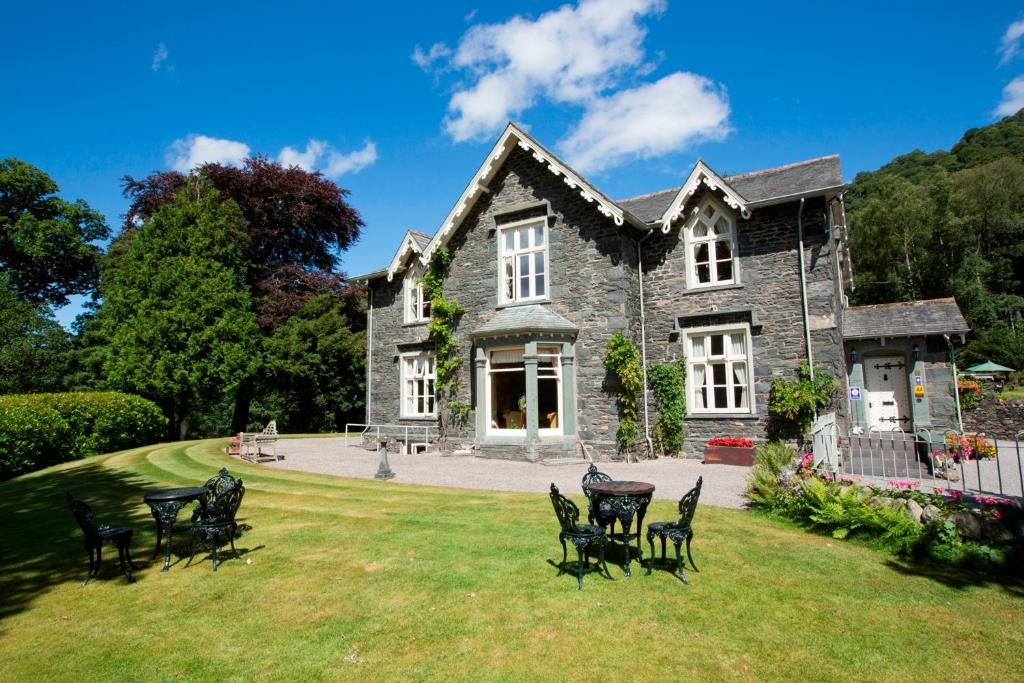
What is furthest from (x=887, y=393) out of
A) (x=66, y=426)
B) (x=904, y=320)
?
(x=66, y=426)

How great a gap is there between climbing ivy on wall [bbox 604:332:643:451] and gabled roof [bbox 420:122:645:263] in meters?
3.76

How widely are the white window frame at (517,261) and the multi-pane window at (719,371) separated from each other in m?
4.92

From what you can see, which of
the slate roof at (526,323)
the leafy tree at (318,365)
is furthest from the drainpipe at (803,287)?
the leafy tree at (318,365)

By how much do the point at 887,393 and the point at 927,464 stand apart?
15.0 feet

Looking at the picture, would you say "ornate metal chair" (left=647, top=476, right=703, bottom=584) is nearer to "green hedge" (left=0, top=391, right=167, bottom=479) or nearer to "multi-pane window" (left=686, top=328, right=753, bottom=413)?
"multi-pane window" (left=686, top=328, right=753, bottom=413)

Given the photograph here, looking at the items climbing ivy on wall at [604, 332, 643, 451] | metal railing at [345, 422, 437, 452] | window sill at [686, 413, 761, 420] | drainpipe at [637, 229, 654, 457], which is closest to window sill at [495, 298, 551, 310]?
climbing ivy on wall at [604, 332, 643, 451]

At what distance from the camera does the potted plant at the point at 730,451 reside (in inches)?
587

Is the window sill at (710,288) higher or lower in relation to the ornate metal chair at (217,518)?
higher

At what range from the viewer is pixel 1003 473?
504 inches

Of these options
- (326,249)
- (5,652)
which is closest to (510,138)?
(5,652)

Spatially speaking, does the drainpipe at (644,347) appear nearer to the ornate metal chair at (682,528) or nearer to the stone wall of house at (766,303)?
the stone wall of house at (766,303)

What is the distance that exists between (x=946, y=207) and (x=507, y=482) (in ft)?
141

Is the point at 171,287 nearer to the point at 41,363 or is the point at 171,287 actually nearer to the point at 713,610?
the point at 41,363

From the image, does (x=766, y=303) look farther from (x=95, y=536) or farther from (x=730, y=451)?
(x=95, y=536)
